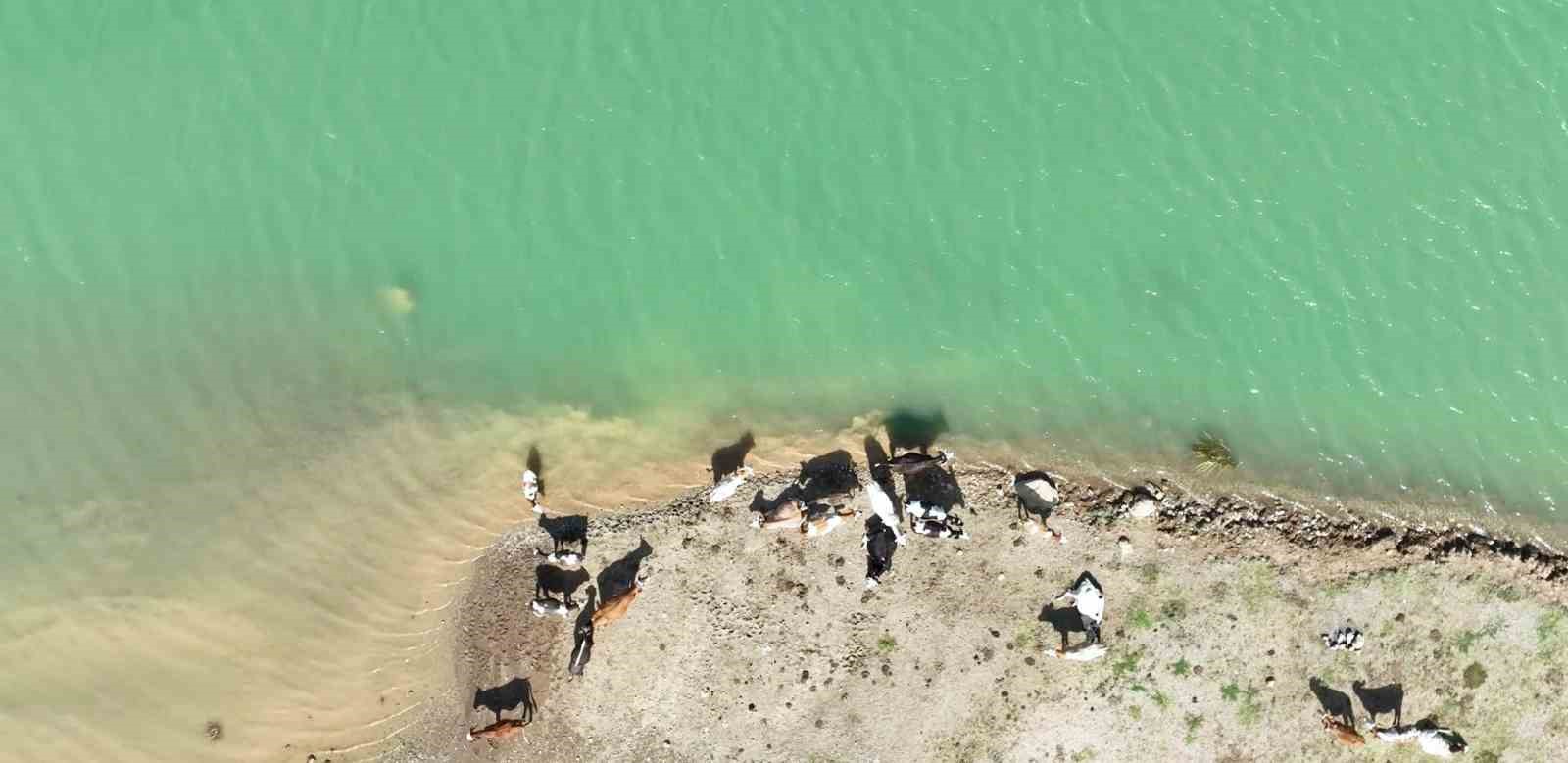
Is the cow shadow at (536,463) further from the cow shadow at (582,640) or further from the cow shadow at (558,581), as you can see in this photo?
the cow shadow at (582,640)

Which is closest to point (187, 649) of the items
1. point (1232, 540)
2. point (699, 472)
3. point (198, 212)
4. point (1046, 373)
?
point (198, 212)

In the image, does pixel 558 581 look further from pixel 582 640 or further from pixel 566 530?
pixel 582 640

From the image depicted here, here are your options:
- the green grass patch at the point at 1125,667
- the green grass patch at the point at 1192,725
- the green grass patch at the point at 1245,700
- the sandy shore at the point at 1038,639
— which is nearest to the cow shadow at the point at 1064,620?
the sandy shore at the point at 1038,639

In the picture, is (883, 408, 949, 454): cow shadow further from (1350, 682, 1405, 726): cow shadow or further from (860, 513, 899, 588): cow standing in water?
(1350, 682, 1405, 726): cow shadow

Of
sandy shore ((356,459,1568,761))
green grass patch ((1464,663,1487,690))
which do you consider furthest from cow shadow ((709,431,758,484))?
green grass patch ((1464,663,1487,690))

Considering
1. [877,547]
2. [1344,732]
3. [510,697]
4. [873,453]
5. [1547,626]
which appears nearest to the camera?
[1344,732]

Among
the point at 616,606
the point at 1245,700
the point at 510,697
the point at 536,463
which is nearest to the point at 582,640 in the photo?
the point at 616,606

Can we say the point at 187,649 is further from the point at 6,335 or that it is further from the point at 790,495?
the point at 790,495
